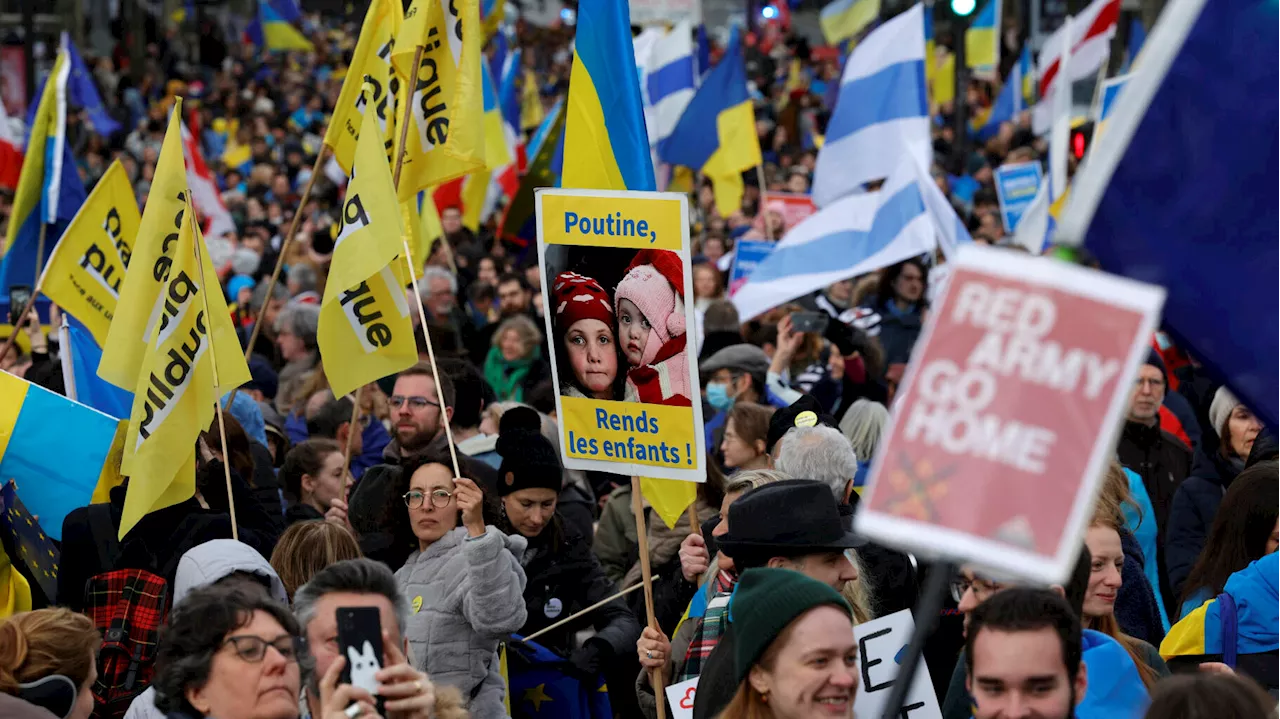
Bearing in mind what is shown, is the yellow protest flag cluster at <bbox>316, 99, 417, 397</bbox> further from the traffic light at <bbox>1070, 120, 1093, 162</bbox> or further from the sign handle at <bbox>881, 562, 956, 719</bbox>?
the traffic light at <bbox>1070, 120, 1093, 162</bbox>

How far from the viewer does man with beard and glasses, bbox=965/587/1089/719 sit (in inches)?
143

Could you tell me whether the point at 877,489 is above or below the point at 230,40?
above

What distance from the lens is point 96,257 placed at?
8.69 m

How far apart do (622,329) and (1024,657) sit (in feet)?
6.84

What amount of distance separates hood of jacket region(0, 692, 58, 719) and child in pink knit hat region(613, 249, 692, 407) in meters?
1.99

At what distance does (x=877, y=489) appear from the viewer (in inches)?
104

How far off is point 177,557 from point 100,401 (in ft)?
7.63

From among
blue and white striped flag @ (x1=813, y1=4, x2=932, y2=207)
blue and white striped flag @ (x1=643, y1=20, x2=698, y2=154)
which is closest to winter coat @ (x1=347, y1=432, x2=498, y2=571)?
blue and white striped flag @ (x1=813, y1=4, x2=932, y2=207)

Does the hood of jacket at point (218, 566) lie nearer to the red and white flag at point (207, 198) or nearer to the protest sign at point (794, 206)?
the protest sign at point (794, 206)

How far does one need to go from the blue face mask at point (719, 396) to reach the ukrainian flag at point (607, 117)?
2997 millimetres

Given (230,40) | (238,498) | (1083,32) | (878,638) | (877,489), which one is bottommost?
(230,40)

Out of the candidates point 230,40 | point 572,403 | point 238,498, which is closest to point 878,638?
point 572,403

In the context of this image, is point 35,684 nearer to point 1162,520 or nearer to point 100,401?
point 100,401

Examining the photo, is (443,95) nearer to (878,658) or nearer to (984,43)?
(878,658)
